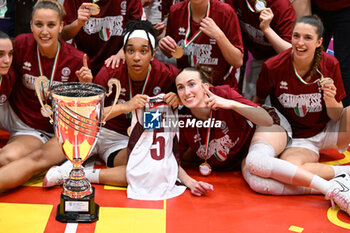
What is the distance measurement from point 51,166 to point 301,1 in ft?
8.93

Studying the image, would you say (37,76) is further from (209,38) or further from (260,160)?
(260,160)

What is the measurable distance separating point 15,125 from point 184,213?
1692mm

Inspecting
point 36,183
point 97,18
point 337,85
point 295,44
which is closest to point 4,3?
point 97,18

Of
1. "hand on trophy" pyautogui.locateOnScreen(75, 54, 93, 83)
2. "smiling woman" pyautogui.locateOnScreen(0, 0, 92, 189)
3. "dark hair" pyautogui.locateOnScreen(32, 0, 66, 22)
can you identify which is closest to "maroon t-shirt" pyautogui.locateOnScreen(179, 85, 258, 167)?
"hand on trophy" pyautogui.locateOnScreen(75, 54, 93, 83)

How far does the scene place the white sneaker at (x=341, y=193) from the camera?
347 cm

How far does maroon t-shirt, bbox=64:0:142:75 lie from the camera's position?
4.49 m

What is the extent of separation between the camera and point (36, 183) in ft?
12.5

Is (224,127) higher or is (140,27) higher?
(140,27)

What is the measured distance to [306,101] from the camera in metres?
4.13

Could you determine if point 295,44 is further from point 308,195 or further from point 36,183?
point 36,183

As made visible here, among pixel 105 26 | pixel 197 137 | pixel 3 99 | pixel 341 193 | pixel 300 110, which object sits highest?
pixel 105 26

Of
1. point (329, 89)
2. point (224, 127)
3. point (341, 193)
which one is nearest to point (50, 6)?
point (224, 127)

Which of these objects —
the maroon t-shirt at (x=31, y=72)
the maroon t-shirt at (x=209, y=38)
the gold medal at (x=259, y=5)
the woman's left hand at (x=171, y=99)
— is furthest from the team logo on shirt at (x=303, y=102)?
the maroon t-shirt at (x=31, y=72)

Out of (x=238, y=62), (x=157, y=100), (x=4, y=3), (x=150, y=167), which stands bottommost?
(x=150, y=167)
